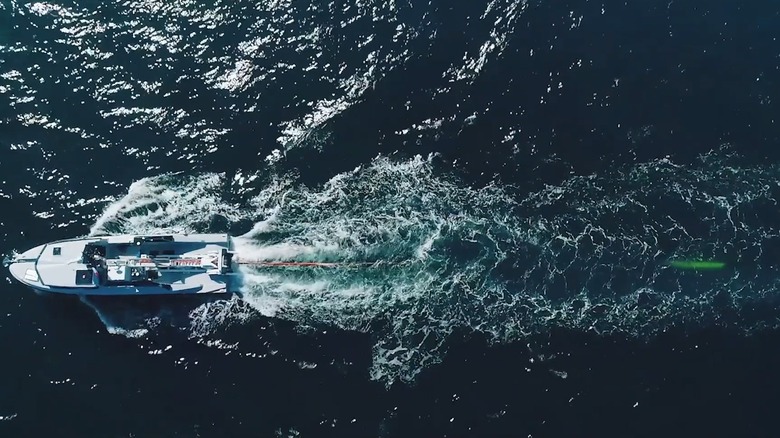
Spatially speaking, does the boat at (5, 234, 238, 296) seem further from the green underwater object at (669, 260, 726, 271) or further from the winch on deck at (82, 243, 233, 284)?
the green underwater object at (669, 260, 726, 271)

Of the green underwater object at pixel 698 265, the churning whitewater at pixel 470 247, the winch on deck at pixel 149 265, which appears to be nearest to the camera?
the winch on deck at pixel 149 265

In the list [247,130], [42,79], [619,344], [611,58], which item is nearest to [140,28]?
[42,79]

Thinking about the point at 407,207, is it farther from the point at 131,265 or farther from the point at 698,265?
the point at 698,265

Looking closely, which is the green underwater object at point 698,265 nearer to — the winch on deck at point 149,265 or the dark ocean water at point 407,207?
the dark ocean water at point 407,207

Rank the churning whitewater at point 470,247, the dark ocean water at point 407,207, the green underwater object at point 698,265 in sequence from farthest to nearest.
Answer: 1. the green underwater object at point 698,265
2. the churning whitewater at point 470,247
3. the dark ocean water at point 407,207

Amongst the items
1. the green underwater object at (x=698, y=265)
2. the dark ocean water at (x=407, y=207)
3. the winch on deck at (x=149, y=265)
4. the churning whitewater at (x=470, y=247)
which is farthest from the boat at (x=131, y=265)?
the green underwater object at (x=698, y=265)

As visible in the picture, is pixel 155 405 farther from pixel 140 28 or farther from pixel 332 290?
pixel 140 28

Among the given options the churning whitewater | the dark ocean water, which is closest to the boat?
the dark ocean water
